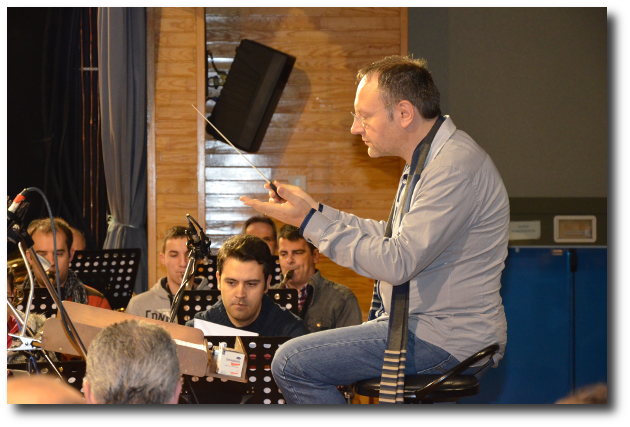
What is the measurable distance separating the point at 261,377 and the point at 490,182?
893 millimetres

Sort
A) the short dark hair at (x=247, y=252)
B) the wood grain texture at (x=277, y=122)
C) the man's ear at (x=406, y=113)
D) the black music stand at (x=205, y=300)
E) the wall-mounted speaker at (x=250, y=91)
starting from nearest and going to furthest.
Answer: the man's ear at (x=406, y=113) → the black music stand at (x=205, y=300) → the short dark hair at (x=247, y=252) → the wall-mounted speaker at (x=250, y=91) → the wood grain texture at (x=277, y=122)

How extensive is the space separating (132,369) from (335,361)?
2.01 ft

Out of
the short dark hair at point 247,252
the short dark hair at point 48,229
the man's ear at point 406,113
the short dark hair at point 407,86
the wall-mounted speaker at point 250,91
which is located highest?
the wall-mounted speaker at point 250,91

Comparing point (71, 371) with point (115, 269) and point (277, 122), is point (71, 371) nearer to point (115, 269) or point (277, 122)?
point (115, 269)

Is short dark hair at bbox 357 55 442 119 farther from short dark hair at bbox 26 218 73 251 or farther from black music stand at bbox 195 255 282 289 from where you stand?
short dark hair at bbox 26 218 73 251

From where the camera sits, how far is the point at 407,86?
5.48 ft

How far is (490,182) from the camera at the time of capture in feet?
5.19

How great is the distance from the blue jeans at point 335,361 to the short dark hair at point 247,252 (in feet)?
3.21

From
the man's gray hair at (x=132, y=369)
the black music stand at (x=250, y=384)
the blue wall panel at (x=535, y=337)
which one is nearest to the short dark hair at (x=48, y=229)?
the black music stand at (x=250, y=384)

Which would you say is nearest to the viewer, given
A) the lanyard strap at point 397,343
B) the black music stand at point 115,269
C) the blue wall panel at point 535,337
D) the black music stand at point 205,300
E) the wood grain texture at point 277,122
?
the lanyard strap at point 397,343

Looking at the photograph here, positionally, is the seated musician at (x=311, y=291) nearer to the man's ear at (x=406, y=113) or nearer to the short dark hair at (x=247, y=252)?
the short dark hair at (x=247, y=252)

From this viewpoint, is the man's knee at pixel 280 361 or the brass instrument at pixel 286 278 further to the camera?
the brass instrument at pixel 286 278

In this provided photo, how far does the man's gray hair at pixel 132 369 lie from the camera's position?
1052 millimetres
